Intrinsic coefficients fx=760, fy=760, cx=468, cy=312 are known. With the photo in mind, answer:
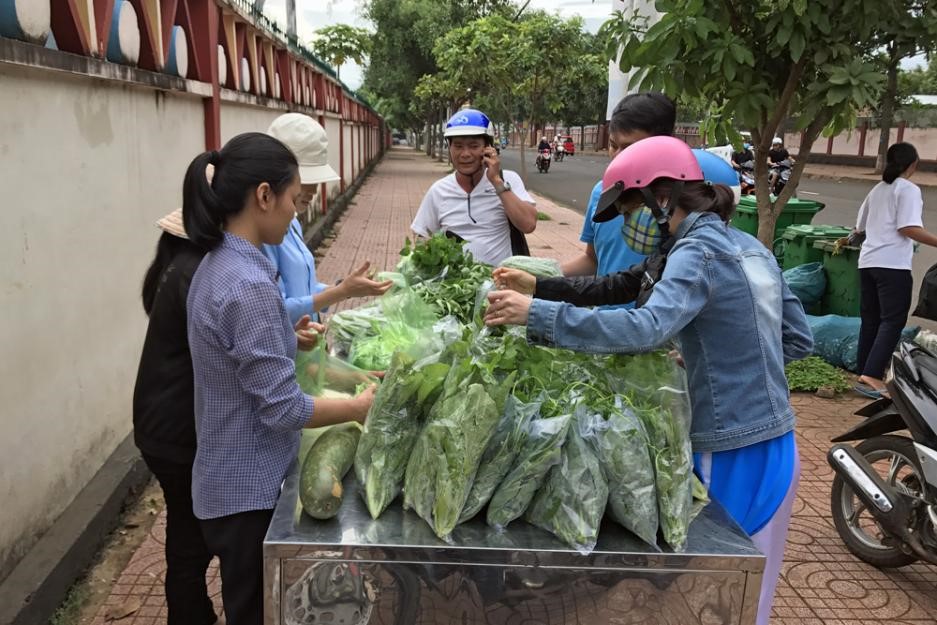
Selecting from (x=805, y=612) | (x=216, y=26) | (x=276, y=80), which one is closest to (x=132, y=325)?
(x=216, y=26)

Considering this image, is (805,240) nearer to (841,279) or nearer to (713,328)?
(841,279)

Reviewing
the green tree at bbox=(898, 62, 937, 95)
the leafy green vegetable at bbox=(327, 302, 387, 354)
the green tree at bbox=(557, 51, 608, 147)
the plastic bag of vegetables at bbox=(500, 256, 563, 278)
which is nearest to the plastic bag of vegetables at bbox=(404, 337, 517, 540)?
the plastic bag of vegetables at bbox=(500, 256, 563, 278)

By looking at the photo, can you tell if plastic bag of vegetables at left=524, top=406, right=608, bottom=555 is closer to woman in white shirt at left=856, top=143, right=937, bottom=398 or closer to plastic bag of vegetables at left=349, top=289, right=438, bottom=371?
plastic bag of vegetables at left=349, top=289, right=438, bottom=371

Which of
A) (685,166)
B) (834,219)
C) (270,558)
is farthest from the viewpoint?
(834,219)

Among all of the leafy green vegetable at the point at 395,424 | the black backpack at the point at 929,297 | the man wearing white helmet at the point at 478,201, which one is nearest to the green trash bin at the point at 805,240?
the black backpack at the point at 929,297

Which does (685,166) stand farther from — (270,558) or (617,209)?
(270,558)

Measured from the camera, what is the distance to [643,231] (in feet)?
6.50

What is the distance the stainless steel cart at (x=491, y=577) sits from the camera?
5.21ft

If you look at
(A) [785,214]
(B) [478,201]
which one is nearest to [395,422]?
(B) [478,201]

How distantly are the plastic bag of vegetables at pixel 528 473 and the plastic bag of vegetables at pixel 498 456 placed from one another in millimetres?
18

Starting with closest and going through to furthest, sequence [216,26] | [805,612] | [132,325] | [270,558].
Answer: [270,558] < [805,612] < [132,325] < [216,26]

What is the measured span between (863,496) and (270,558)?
269 centimetres

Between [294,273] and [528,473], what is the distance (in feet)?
4.80

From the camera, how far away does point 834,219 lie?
16.2 m
